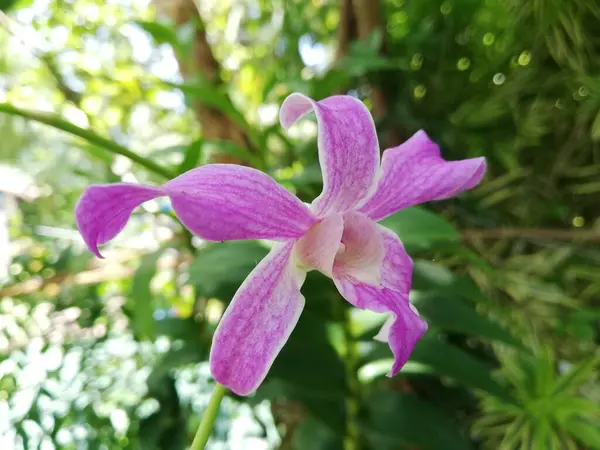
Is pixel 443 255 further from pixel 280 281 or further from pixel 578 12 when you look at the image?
pixel 280 281

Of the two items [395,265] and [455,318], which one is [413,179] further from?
[455,318]

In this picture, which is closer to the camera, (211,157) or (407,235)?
(407,235)

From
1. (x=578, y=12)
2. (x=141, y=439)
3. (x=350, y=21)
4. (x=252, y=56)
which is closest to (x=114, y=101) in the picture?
(x=252, y=56)

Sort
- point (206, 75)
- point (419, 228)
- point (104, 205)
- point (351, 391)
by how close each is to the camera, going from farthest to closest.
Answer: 1. point (206, 75)
2. point (351, 391)
3. point (419, 228)
4. point (104, 205)

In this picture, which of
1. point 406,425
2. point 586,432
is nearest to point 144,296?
point 406,425

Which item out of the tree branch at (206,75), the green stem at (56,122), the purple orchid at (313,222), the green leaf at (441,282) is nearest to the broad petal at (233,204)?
the purple orchid at (313,222)

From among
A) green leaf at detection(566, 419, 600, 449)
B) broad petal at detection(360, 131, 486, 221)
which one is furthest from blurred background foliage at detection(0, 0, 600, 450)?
broad petal at detection(360, 131, 486, 221)
